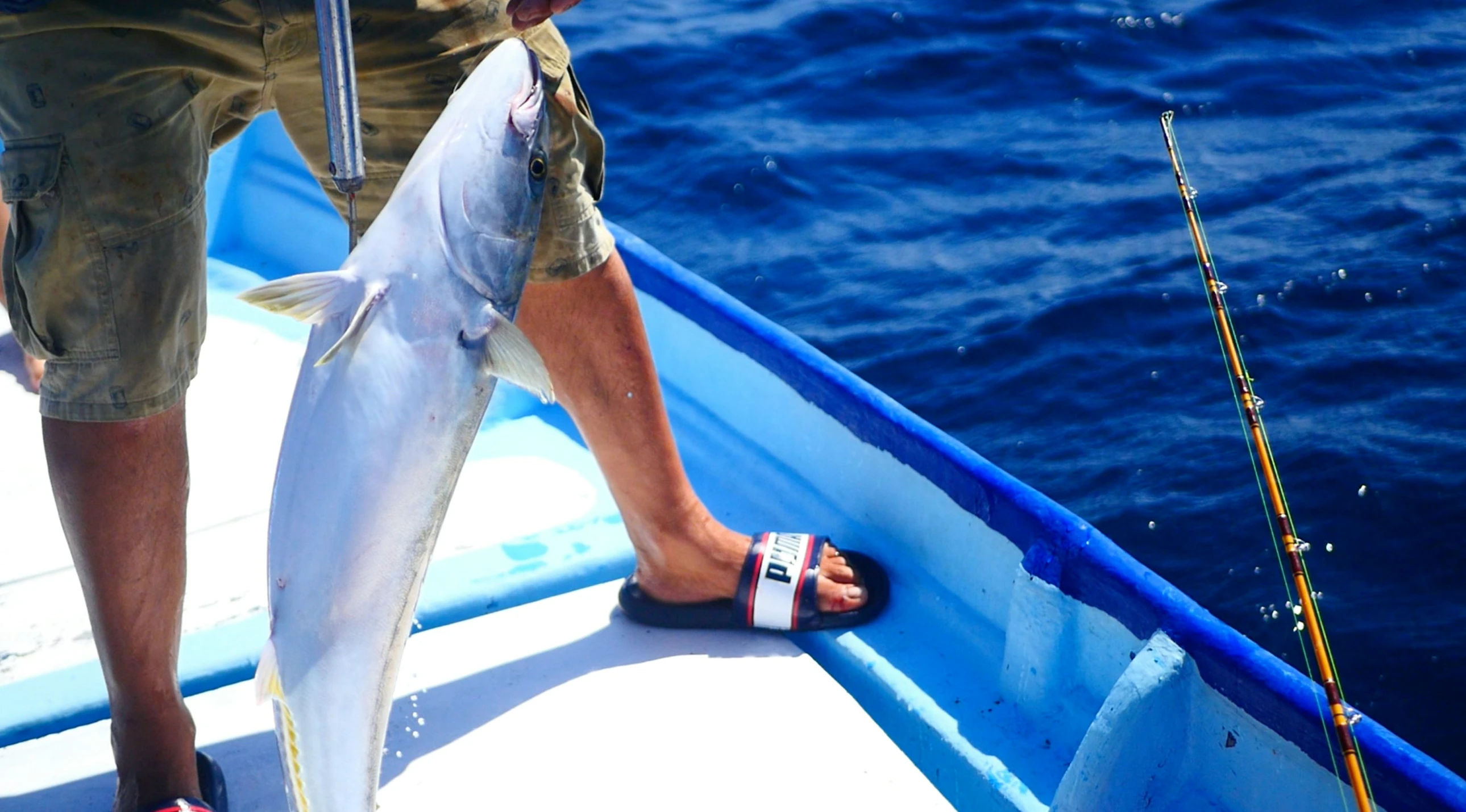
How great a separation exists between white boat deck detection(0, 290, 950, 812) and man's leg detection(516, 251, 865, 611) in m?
0.15

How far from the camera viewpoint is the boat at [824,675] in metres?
2.20

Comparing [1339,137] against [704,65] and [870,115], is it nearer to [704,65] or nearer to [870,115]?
[870,115]

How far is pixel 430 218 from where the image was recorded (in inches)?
62.7

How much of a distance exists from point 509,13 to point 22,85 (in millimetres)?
633

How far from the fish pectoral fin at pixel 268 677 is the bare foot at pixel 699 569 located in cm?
108

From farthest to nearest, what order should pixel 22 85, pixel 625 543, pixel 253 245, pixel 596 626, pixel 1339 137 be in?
pixel 1339 137, pixel 253 245, pixel 625 543, pixel 596 626, pixel 22 85

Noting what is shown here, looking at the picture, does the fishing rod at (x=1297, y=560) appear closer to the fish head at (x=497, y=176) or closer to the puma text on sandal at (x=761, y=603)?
the puma text on sandal at (x=761, y=603)

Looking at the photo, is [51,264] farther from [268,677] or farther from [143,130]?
[268,677]

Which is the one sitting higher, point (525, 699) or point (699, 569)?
point (699, 569)

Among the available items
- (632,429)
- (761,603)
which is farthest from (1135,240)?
(632,429)

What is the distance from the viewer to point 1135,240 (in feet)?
18.0

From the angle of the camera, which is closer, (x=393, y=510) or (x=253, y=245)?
(x=393, y=510)

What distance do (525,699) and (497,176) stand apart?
117cm

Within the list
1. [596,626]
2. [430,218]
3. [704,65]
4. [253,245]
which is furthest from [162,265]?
[704,65]
